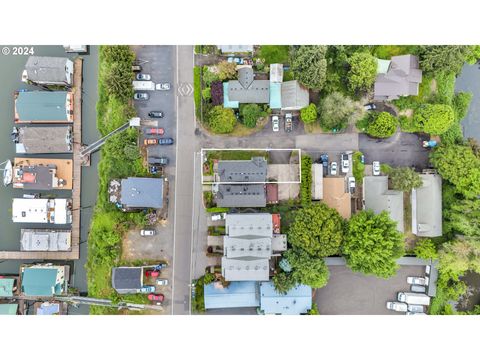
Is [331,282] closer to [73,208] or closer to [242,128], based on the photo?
[242,128]

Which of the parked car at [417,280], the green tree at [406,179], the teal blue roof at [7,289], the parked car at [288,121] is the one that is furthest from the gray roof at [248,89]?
the teal blue roof at [7,289]

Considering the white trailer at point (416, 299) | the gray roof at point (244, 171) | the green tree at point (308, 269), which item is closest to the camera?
the green tree at point (308, 269)

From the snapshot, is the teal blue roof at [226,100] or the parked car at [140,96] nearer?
the teal blue roof at [226,100]

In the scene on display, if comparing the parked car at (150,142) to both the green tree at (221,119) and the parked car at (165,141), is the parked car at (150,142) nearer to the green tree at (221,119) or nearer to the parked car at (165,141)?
the parked car at (165,141)

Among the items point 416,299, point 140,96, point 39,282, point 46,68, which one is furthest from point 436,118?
point 39,282

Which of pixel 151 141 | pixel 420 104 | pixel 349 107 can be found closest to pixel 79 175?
pixel 151 141

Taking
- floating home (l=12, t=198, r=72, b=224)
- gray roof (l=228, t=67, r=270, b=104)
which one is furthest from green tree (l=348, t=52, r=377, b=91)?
floating home (l=12, t=198, r=72, b=224)
